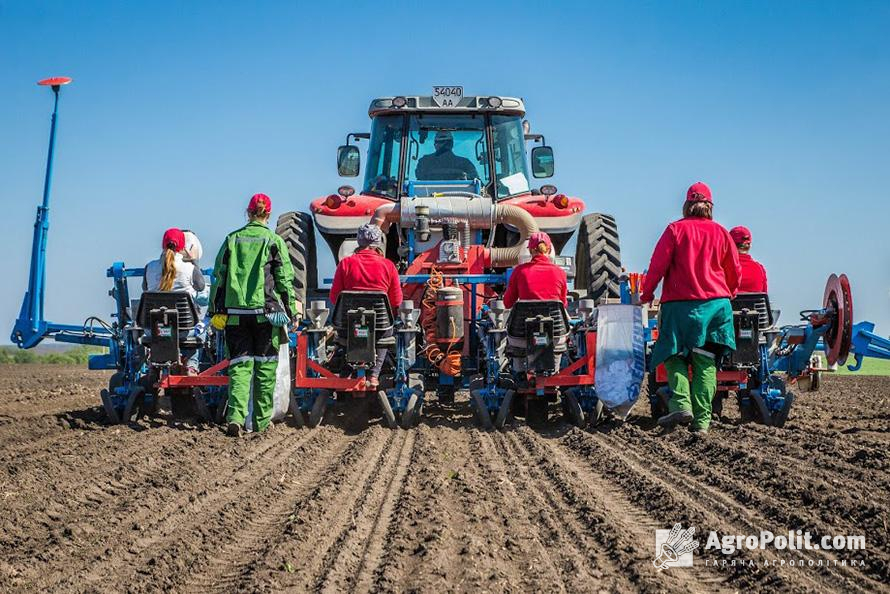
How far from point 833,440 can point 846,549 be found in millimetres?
3089

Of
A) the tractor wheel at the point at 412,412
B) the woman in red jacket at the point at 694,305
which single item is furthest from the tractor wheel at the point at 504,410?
the woman in red jacket at the point at 694,305

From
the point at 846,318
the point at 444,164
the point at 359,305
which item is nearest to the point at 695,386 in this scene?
the point at 846,318

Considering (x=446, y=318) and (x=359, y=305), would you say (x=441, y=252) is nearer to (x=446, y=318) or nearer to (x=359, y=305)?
(x=446, y=318)

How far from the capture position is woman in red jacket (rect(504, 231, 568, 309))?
28.2ft

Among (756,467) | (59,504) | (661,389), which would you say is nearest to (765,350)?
(661,389)

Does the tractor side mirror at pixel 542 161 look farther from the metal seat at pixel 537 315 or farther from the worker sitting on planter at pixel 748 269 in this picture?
the metal seat at pixel 537 315

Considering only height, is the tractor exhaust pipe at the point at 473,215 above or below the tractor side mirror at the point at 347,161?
below

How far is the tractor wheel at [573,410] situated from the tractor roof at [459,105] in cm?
399

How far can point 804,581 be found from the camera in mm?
3545

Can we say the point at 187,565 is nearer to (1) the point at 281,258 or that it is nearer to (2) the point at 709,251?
(1) the point at 281,258

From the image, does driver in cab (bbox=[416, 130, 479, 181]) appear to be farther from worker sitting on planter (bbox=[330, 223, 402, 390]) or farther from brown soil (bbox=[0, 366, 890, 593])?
brown soil (bbox=[0, 366, 890, 593])

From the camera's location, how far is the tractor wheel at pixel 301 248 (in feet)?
34.6

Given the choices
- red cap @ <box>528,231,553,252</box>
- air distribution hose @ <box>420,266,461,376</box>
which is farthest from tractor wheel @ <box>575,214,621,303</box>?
air distribution hose @ <box>420,266,461,376</box>

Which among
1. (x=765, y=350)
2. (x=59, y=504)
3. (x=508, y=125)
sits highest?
(x=508, y=125)
